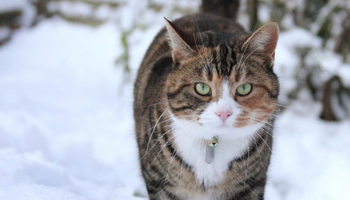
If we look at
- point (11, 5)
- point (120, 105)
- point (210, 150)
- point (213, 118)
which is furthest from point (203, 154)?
point (11, 5)

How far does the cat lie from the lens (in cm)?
178

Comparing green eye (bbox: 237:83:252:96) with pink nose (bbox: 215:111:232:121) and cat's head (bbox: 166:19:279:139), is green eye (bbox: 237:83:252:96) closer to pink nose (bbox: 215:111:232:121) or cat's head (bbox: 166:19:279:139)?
cat's head (bbox: 166:19:279:139)

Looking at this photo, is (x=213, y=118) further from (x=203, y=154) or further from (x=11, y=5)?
(x=11, y=5)

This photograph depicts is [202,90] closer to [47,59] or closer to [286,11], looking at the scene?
[286,11]

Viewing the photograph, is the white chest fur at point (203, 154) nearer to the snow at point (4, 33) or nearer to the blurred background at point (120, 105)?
the blurred background at point (120, 105)

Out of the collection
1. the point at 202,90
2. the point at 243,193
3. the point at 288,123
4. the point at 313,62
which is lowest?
the point at 243,193

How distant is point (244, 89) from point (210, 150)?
34 centimetres

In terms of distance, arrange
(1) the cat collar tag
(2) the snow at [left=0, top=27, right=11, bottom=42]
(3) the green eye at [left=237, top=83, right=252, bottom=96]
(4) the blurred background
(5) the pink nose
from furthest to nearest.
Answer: (2) the snow at [left=0, top=27, right=11, bottom=42]
(4) the blurred background
(1) the cat collar tag
(3) the green eye at [left=237, top=83, right=252, bottom=96]
(5) the pink nose

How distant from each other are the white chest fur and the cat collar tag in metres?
0.02

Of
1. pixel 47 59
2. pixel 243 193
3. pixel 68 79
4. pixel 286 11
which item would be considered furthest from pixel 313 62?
pixel 47 59

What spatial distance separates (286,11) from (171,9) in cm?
149

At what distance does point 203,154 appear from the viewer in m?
1.93

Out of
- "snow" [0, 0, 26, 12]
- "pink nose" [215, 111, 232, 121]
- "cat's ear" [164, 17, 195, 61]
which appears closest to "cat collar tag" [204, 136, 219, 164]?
"pink nose" [215, 111, 232, 121]

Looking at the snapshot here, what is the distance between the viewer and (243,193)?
2.02 m
